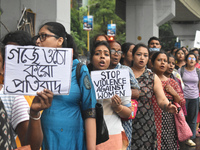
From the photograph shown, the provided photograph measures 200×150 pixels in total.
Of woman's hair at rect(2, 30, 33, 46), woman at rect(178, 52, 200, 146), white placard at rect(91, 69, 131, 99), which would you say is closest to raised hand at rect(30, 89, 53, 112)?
woman's hair at rect(2, 30, 33, 46)

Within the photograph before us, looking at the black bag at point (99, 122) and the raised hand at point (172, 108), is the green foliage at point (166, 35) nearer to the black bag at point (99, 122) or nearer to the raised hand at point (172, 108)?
the raised hand at point (172, 108)

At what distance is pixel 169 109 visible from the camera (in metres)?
4.73

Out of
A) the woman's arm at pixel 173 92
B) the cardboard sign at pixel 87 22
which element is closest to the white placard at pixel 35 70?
the woman's arm at pixel 173 92

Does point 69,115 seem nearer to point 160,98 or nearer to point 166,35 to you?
point 160,98

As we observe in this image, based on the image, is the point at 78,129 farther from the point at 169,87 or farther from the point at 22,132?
the point at 169,87

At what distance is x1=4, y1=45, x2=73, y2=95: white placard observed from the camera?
2396 millimetres

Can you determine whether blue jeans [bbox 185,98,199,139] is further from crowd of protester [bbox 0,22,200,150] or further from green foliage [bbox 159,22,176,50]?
green foliage [bbox 159,22,176,50]

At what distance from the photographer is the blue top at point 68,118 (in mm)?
2836

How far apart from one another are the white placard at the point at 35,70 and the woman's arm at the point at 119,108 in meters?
1.34

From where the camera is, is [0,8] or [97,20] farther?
[97,20]

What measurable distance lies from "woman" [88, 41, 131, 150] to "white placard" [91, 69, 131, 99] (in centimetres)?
11

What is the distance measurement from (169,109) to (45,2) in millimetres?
5905

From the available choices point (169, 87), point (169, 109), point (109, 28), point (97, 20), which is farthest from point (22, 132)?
point (97, 20)

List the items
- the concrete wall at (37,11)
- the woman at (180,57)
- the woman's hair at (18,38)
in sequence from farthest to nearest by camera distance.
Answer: the woman at (180,57)
the concrete wall at (37,11)
the woman's hair at (18,38)
